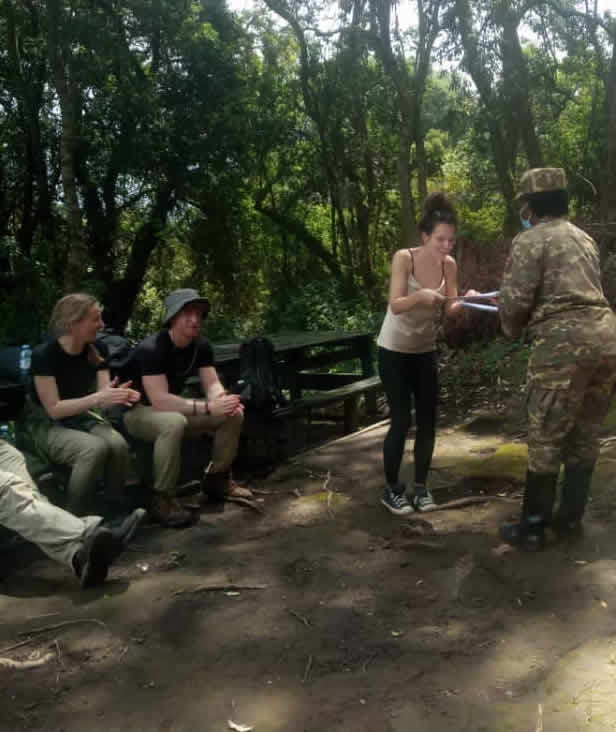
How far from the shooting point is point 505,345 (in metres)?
9.75

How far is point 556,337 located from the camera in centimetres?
382

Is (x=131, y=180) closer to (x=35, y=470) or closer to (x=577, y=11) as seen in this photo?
(x=577, y=11)

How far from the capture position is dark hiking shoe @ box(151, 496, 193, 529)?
4812mm

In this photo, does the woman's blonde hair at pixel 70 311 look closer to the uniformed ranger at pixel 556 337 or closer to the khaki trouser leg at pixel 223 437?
the khaki trouser leg at pixel 223 437

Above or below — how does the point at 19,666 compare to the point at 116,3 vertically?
below

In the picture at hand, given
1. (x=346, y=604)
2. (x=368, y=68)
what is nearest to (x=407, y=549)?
(x=346, y=604)

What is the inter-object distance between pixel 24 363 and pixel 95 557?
163 cm

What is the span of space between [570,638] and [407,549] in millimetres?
1272

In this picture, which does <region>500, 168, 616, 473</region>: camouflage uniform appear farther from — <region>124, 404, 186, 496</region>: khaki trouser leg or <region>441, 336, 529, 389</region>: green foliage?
<region>441, 336, 529, 389</region>: green foliage

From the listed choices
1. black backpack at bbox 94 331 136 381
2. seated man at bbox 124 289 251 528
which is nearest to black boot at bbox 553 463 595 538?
seated man at bbox 124 289 251 528

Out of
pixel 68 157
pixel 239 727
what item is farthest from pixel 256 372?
pixel 68 157

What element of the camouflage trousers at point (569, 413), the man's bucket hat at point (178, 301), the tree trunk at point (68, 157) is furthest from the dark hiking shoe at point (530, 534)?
the tree trunk at point (68, 157)

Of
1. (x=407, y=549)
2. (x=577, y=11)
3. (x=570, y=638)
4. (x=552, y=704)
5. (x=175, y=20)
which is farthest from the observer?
(x=175, y=20)

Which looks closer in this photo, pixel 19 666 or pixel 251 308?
pixel 19 666
